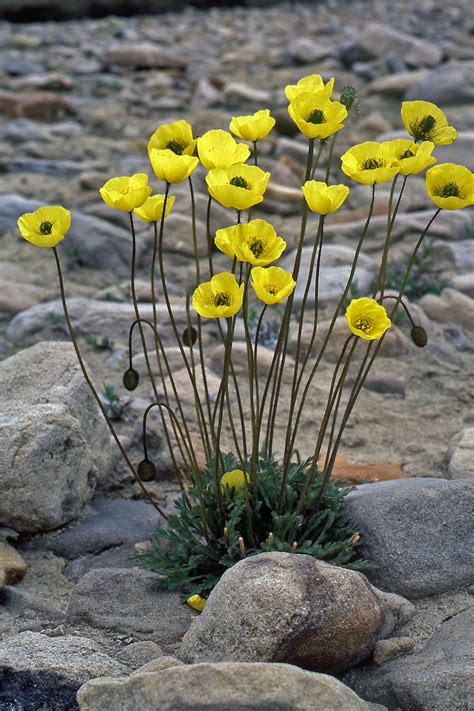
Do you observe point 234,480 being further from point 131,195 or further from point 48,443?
point 131,195

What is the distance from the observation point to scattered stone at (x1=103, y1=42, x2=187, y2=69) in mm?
9656

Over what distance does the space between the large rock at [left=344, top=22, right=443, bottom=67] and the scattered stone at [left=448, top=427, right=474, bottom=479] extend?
7.04 metres

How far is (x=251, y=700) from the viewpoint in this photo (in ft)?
6.12

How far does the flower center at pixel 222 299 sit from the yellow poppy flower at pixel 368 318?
0.27 m

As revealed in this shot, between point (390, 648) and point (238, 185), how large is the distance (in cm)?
116

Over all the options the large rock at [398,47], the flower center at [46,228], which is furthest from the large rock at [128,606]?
the large rock at [398,47]

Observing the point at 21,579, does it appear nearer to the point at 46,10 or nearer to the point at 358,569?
the point at 358,569

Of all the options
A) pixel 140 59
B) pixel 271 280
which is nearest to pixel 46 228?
pixel 271 280

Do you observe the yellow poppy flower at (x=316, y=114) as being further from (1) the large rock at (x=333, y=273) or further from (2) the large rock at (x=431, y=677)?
(1) the large rock at (x=333, y=273)

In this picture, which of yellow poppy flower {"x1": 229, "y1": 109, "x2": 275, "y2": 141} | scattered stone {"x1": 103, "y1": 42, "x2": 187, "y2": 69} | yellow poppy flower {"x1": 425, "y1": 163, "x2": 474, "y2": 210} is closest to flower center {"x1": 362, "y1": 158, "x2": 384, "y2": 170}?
yellow poppy flower {"x1": 425, "y1": 163, "x2": 474, "y2": 210}

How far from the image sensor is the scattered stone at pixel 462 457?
320 centimetres

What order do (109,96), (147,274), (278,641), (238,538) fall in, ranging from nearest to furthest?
(278,641), (238,538), (147,274), (109,96)

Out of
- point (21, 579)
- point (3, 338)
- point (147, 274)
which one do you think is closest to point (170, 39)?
point (147, 274)

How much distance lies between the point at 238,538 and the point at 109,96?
675 centimetres
